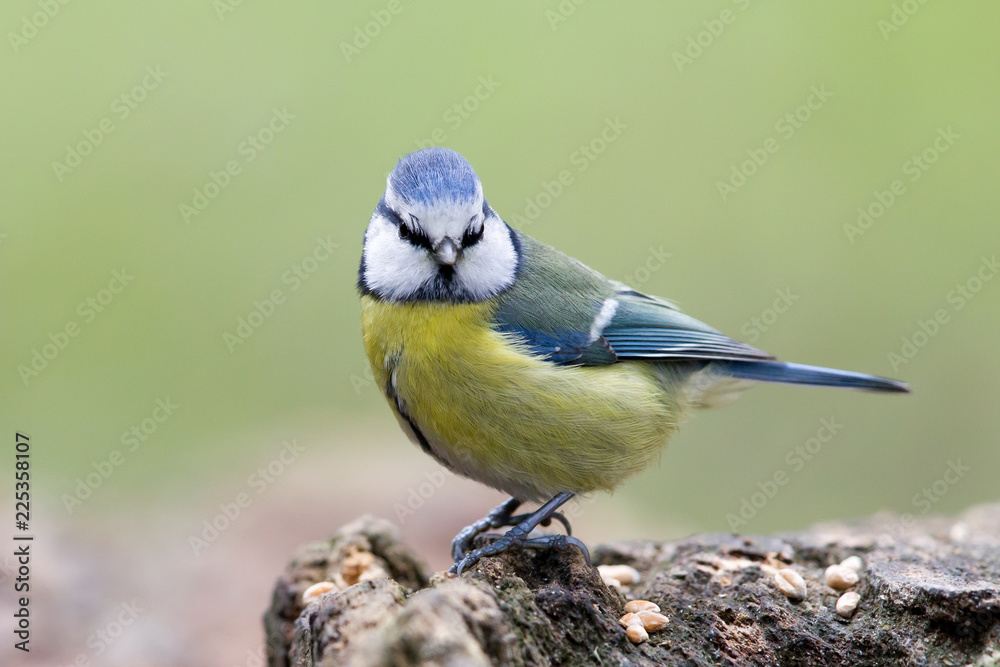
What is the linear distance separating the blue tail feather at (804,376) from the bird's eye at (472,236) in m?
1.41

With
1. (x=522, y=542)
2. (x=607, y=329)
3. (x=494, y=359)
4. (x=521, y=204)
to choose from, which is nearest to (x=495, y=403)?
(x=494, y=359)

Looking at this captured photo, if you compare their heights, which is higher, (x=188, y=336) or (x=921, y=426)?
(x=921, y=426)

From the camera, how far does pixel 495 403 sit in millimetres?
3010

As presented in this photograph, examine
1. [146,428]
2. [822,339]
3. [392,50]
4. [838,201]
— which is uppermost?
[838,201]

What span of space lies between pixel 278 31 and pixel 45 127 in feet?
6.46

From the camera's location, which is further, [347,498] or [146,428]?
[146,428]

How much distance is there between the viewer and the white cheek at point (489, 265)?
10.2 ft

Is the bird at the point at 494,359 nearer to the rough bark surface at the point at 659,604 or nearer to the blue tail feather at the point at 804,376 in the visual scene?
the rough bark surface at the point at 659,604

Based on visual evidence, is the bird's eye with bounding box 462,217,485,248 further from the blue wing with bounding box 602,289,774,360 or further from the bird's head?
the blue wing with bounding box 602,289,774,360

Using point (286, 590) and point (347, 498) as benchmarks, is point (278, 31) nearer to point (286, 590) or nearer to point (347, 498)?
point (347, 498)

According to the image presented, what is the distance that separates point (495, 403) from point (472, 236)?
1.99 feet

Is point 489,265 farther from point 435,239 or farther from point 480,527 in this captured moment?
point 480,527

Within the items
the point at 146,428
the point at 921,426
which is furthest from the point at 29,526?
the point at 921,426

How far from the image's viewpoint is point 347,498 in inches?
217
